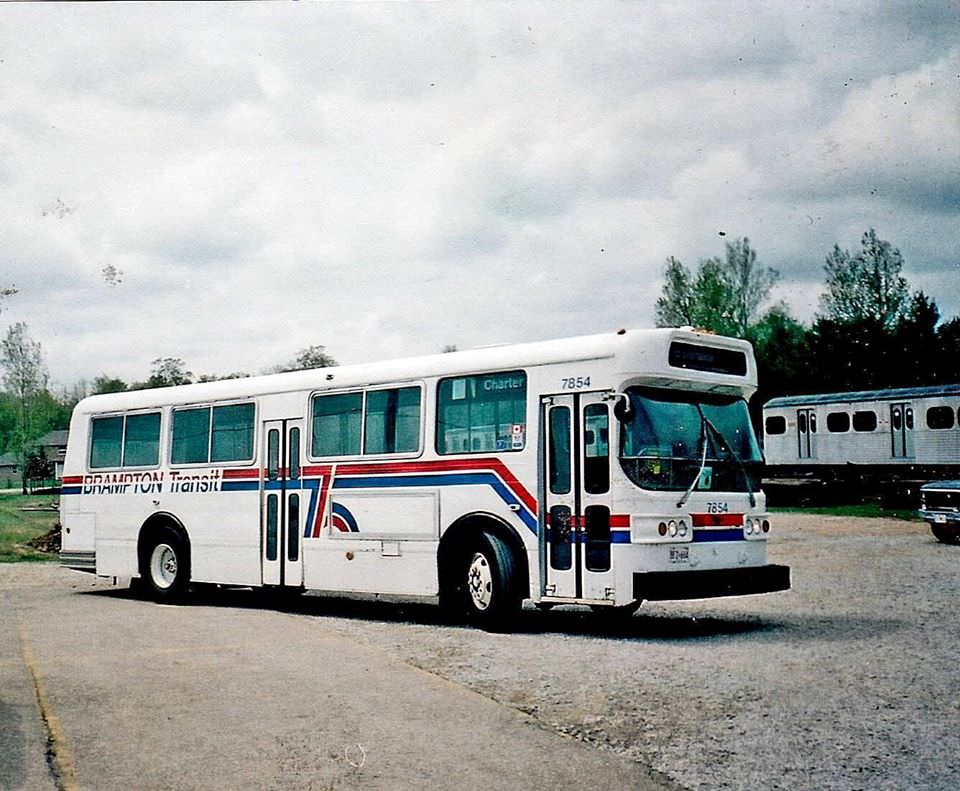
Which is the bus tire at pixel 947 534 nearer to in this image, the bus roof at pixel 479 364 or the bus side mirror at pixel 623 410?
the bus roof at pixel 479 364

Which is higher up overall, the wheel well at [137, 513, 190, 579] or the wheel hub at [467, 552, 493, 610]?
the wheel well at [137, 513, 190, 579]

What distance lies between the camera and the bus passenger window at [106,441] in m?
18.2

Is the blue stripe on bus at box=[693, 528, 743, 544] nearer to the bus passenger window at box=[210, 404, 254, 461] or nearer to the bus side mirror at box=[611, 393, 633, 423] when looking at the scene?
the bus side mirror at box=[611, 393, 633, 423]

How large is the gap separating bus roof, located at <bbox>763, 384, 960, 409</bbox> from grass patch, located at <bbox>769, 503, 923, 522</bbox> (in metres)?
3.41

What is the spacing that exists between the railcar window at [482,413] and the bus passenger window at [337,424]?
1.50 m

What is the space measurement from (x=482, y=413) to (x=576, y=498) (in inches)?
67.2

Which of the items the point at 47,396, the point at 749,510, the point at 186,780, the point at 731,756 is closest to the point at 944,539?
the point at 749,510

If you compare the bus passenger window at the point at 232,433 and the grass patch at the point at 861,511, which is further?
the grass patch at the point at 861,511

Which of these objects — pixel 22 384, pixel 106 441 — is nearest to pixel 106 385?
pixel 22 384

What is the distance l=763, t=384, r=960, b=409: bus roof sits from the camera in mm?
35375

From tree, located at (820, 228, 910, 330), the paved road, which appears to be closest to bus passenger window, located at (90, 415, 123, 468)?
the paved road

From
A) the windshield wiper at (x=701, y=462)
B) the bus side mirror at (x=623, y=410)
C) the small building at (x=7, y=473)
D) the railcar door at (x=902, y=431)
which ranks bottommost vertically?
the windshield wiper at (x=701, y=462)

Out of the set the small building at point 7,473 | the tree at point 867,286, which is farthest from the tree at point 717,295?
the small building at point 7,473

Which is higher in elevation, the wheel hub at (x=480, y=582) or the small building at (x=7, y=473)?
the small building at (x=7, y=473)
